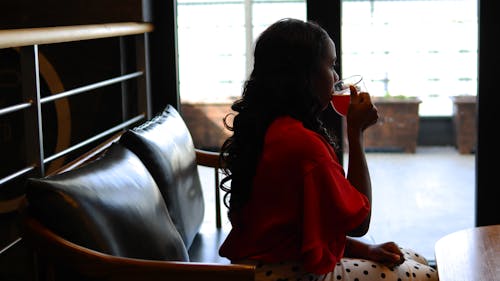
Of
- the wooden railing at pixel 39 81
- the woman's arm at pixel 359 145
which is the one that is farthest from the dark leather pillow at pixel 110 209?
the woman's arm at pixel 359 145

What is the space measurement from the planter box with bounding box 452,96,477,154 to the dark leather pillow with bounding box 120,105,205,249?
4.77 ft

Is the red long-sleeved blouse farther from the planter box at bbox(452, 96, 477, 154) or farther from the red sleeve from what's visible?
the planter box at bbox(452, 96, 477, 154)

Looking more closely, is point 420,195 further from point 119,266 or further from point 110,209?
point 119,266

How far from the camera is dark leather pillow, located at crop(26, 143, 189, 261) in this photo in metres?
1.75

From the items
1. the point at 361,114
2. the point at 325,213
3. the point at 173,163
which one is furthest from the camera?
the point at 173,163

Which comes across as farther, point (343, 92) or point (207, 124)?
point (207, 124)

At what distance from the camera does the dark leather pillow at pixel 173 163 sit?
2461mm

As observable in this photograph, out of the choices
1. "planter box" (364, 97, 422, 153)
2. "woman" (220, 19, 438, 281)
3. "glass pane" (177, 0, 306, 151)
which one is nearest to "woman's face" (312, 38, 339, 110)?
"woman" (220, 19, 438, 281)

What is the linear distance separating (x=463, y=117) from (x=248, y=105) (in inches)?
79.5

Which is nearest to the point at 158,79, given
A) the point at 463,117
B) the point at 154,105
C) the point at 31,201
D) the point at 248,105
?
the point at 154,105

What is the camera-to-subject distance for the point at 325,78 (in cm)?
201

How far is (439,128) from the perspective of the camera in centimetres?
403

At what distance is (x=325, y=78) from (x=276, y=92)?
15 centimetres

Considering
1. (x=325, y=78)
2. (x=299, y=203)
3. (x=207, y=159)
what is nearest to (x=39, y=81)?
(x=207, y=159)
